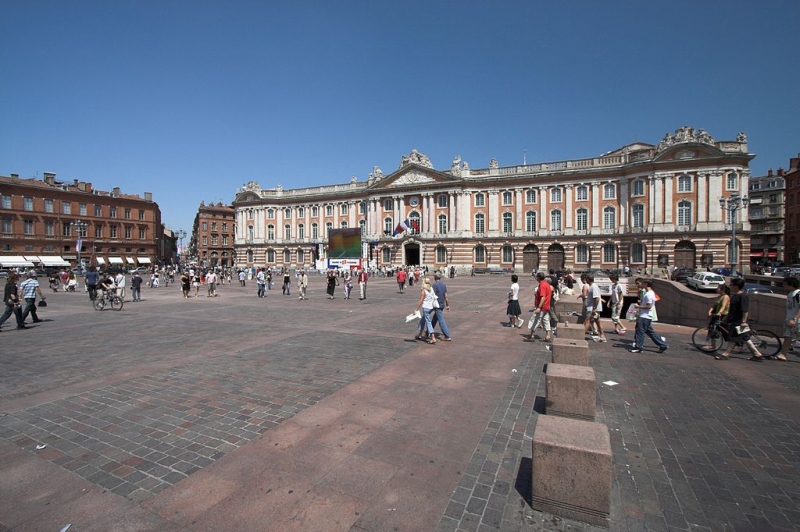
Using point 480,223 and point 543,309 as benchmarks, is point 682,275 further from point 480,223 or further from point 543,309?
point 543,309

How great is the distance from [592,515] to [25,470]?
530 centimetres

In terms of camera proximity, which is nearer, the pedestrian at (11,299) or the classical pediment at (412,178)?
the pedestrian at (11,299)

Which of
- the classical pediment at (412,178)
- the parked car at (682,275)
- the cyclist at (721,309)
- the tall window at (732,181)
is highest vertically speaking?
the classical pediment at (412,178)

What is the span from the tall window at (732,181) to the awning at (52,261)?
84.9m

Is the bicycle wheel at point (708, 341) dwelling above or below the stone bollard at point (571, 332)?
below

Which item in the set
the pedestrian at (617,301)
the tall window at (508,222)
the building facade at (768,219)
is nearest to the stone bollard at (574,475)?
the pedestrian at (617,301)

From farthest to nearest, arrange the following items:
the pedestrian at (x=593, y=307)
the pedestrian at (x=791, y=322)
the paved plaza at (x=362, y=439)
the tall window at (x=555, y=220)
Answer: the tall window at (x=555, y=220) → the pedestrian at (x=593, y=307) → the pedestrian at (x=791, y=322) → the paved plaza at (x=362, y=439)

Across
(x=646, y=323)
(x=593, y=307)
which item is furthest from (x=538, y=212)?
(x=646, y=323)

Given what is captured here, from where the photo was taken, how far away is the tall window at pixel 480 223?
179 feet

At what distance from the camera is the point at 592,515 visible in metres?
3.07

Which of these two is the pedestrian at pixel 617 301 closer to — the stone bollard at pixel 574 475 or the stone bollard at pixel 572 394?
the stone bollard at pixel 572 394

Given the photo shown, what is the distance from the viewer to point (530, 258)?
171ft

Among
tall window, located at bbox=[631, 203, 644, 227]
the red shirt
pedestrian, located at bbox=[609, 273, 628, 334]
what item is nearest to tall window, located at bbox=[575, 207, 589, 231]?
tall window, located at bbox=[631, 203, 644, 227]

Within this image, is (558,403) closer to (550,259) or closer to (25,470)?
(25,470)
